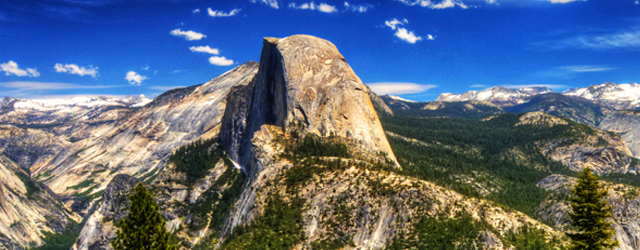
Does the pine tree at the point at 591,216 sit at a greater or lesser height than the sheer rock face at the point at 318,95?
lesser

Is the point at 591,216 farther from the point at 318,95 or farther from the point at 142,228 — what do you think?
the point at 318,95

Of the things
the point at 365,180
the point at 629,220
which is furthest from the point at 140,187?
the point at 629,220

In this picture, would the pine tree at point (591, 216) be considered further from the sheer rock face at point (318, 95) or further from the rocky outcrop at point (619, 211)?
the sheer rock face at point (318, 95)

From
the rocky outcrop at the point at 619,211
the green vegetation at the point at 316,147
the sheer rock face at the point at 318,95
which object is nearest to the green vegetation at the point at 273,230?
the green vegetation at the point at 316,147

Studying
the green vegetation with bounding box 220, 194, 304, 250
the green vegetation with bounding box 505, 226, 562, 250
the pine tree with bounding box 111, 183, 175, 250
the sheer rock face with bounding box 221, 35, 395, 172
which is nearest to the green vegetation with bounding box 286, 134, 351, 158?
the sheer rock face with bounding box 221, 35, 395, 172

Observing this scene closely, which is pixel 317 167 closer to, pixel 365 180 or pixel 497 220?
pixel 365 180

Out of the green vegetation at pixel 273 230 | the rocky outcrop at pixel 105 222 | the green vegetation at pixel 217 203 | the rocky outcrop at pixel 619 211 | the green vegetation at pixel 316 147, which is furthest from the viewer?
the rocky outcrop at pixel 105 222
